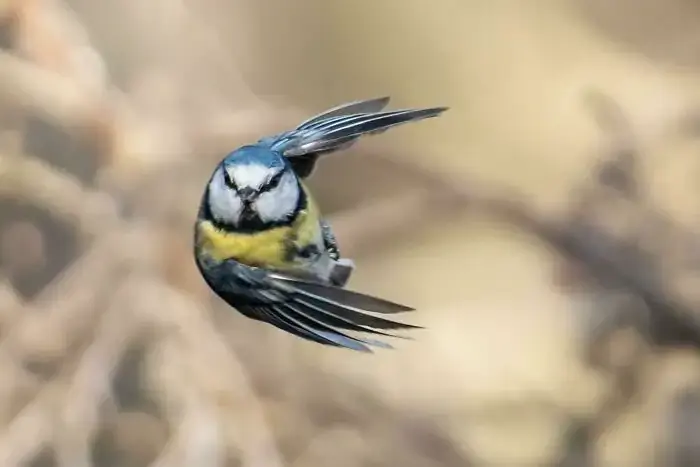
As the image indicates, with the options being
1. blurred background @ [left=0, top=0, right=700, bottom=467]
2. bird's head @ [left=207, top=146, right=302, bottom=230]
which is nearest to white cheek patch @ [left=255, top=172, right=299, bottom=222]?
bird's head @ [left=207, top=146, right=302, bottom=230]

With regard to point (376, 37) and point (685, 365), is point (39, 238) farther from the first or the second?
point (685, 365)

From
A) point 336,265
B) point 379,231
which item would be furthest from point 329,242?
point 379,231

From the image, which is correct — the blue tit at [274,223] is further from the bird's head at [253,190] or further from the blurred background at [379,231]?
the blurred background at [379,231]

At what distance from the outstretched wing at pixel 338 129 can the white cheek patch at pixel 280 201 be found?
0.01 metres

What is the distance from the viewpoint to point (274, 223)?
362mm

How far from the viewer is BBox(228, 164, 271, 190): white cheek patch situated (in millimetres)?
340

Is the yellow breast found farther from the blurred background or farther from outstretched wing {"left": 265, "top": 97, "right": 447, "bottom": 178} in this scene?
the blurred background

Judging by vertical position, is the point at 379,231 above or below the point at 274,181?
above

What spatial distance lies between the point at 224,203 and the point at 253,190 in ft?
0.07

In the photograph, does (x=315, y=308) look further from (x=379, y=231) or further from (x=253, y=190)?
(x=379, y=231)

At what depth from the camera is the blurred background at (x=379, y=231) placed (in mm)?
896

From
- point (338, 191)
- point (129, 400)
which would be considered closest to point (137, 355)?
point (129, 400)

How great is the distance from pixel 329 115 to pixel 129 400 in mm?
620

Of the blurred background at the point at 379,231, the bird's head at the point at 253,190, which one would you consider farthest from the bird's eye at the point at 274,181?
the blurred background at the point at 379,231
